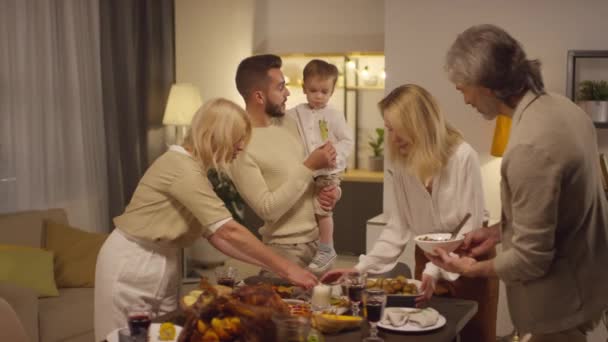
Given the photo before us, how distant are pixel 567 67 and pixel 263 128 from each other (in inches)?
84.4

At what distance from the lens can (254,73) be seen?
10.4 feet

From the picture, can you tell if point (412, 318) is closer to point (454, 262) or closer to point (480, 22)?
point (454, 262)

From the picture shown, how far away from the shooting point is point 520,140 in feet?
6.37

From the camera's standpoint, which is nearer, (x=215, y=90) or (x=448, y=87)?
(x=448, y=87)

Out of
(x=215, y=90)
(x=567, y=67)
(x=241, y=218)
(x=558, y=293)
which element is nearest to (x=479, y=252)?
(x=558, y=293)

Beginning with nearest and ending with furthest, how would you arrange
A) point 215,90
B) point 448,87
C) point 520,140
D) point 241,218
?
point 520,140
point 448,87
point 241,218
point 215,90

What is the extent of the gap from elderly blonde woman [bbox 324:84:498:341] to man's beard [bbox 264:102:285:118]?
1.66 feet

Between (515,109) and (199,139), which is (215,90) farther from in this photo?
(515,109)


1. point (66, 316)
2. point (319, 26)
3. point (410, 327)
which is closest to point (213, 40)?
point (319, 26)

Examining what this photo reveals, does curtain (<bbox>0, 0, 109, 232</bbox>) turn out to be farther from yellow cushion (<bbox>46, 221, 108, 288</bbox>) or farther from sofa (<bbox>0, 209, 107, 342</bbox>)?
yellow cushion (<bbox>46, 221, 108, 288</bbox>)

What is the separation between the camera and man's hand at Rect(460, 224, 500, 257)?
8.52ft

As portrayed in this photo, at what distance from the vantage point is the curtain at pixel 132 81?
18.5ft

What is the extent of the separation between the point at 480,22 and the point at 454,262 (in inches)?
104

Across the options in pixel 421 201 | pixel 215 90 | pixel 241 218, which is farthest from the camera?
pixel 215 90
